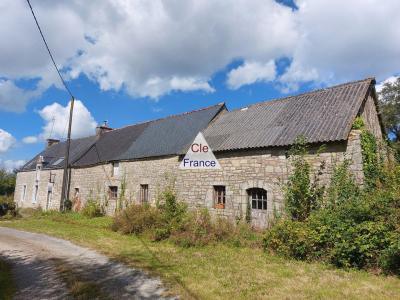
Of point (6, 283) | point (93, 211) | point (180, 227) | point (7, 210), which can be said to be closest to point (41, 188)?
point (7, 210)

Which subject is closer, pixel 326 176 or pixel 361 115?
pixel 326 176

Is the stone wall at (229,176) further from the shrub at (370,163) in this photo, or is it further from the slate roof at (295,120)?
the slate roof at (295,120)

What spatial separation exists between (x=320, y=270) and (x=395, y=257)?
53.0 inches

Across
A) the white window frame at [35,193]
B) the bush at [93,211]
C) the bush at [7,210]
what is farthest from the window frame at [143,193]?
the white window frame at [35,193]

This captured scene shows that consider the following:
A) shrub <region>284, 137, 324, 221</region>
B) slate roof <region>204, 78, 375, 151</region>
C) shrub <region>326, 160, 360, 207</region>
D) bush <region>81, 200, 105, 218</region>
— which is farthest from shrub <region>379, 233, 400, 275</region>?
bush <region>81, 200, 105, 218</region>

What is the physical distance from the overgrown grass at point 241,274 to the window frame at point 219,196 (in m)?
2.74

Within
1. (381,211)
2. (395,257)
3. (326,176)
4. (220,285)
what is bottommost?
(220,285)

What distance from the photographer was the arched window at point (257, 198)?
992cm

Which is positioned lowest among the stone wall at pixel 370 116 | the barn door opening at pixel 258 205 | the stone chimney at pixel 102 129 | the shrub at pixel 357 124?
the barn door opening at pixel 258 205

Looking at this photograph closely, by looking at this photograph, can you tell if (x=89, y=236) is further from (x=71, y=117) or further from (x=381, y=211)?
(x=71, y=117)

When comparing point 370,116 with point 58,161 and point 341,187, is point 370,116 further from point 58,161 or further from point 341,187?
point 58,161

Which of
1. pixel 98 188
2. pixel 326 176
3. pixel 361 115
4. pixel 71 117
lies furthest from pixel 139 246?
pixel 71 117

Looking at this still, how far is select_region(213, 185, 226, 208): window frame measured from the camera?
1098cm

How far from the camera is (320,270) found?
6082 millimetres
